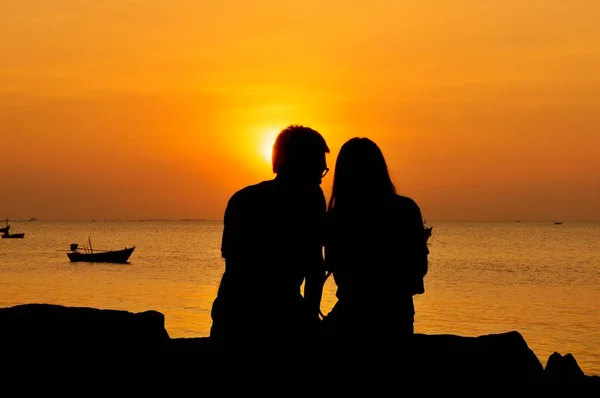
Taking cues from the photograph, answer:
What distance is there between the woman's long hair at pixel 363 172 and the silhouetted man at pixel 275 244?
13 cm

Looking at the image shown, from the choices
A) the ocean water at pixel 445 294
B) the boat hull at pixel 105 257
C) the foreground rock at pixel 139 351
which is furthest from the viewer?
the boat hull at pixel 105 257

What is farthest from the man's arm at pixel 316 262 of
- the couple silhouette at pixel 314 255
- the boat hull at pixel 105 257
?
the boat hull at pixel 105 257

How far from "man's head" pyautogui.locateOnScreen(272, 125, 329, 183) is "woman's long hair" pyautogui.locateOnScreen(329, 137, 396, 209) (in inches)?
5.7

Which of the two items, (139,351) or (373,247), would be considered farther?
(139,351)

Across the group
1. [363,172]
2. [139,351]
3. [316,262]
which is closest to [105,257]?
[139,351]

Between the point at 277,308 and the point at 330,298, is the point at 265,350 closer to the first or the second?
the point at 277,308

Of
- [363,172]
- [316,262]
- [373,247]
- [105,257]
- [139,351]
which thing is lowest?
[105,257]

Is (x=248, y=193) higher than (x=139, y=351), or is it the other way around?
(x=248, y=193)

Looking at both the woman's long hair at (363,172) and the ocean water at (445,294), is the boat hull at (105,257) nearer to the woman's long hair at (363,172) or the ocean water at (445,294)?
the ocean water at (445,294)

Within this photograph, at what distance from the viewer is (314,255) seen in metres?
5.40

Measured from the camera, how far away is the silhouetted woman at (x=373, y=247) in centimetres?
538

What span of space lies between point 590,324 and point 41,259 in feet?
218

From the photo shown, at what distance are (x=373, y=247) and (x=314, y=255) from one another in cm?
35

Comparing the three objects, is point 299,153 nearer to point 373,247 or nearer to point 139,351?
point 373,247
